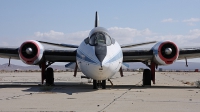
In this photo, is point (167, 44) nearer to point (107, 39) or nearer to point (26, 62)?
point (107, 39)

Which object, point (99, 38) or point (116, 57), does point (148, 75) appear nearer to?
point (116, 57)

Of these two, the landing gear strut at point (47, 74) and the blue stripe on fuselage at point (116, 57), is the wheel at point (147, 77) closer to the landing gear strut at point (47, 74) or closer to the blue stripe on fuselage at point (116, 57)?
the blue stripe on fuselage at point (116, 57)

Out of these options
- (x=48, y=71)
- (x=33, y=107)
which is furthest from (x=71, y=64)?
(x=33, y=107)

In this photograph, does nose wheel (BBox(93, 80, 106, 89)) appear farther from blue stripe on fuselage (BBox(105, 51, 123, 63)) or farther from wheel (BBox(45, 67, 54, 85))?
wheel (BBox(45, 67, 54, 85))

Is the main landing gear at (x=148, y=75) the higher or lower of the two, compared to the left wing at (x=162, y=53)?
lower

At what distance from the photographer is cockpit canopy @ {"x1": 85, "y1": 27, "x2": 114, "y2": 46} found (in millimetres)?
16344

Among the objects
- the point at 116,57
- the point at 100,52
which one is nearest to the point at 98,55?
the point at 100,52

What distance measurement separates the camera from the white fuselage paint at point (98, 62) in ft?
48.8

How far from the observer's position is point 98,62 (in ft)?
48.3

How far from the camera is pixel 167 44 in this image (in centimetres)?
1964

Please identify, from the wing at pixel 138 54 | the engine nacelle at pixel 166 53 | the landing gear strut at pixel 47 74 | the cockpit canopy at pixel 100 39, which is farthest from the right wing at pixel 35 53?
the engine nacelle at pixel 166 53

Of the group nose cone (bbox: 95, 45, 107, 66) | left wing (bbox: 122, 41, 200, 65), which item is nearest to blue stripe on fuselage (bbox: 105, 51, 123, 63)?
nose cone (bbox: 95, 45, 107, 66)

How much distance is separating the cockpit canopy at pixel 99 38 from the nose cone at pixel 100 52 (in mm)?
468

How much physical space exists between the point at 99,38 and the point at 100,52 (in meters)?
1.46
